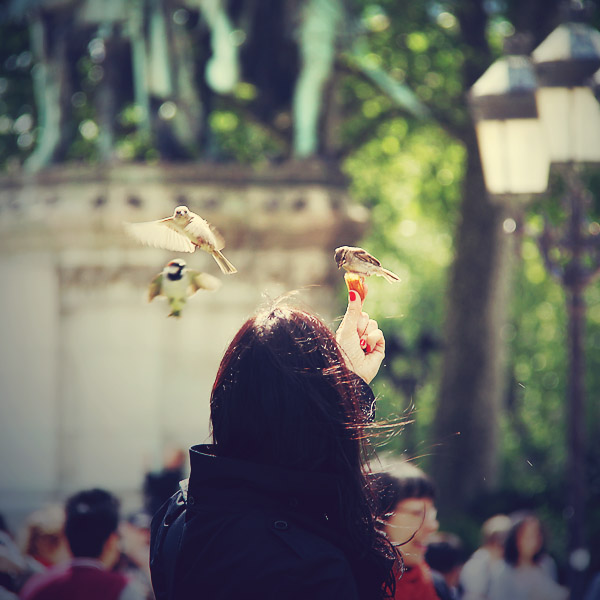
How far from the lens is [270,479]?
75.4 inches

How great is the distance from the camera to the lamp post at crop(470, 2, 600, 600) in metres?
5.46

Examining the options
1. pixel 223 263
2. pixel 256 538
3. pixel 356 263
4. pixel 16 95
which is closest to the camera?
pixel 256 538

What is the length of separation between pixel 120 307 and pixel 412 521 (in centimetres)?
451

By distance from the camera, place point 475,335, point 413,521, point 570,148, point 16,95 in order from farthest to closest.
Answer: point 16,95 < point 475,335 < point 570,148 < point 413,521

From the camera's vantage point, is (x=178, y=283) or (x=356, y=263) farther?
(x=178, y=283)

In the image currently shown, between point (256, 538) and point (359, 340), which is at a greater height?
point (359, 340)

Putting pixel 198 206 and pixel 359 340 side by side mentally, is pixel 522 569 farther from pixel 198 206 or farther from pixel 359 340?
pixel 359 340

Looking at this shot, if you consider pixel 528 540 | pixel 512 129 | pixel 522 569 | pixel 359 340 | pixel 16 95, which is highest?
pixel 16 95

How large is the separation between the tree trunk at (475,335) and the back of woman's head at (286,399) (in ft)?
33.0

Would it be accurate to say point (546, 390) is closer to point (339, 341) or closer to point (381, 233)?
point (381, 233)

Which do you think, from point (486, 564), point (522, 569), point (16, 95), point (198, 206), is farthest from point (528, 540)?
point (16, 95)

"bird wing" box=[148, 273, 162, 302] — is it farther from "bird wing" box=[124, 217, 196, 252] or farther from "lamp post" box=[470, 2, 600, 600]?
"lamp post" box=[470, 2, 600, 600]

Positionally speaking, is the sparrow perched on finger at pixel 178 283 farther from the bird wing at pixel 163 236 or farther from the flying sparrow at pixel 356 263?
the flying sparrow at pixel 356 263

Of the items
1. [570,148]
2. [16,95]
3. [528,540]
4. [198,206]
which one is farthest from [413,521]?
[16,95]
